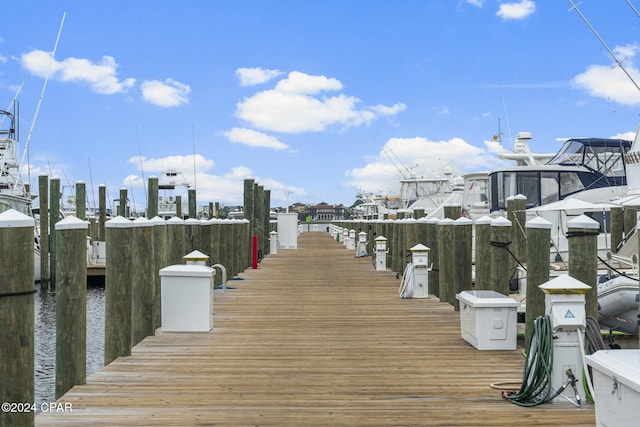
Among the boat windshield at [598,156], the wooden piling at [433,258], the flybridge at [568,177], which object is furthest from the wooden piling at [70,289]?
the boat windshield at [598,156]

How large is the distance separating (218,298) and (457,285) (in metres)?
4.70

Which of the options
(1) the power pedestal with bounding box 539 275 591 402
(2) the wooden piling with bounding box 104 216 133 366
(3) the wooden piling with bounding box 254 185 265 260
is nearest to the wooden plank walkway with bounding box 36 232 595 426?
(1) the power pedestal with bounding box 539 275 591 402

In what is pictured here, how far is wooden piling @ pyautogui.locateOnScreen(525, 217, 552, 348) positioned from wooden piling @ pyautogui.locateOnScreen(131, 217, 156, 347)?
4277 mm

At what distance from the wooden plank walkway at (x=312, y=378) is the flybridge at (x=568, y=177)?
1462 centimetres

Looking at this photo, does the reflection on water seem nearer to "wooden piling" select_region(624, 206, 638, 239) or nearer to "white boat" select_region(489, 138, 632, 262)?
"wooden piling" select_region(624, 206, 638, 239)

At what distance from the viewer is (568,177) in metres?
24.7

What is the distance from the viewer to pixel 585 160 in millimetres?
25469

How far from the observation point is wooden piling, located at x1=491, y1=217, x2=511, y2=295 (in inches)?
351

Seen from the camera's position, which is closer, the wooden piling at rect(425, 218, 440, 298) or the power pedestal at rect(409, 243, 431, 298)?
the power pedestal at rect(409, 243, 431, 298)

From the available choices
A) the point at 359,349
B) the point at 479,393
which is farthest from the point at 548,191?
the point at 479,393

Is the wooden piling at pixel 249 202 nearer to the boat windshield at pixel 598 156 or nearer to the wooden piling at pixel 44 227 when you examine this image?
the wooden piling at pixel 44 227

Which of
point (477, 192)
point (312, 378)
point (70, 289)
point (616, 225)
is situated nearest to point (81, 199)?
point (477, 192)

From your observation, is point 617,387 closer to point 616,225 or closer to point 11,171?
point 616,225

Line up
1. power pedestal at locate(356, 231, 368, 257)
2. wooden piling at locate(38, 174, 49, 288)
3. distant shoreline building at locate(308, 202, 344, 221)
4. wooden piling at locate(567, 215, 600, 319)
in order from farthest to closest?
distant shoreline building at locate(308, 202, 344, 221) < wooden piling at locate(38, 174, 49, 288) < power pedestal at locate(356, 231, 368, 257) < wooden piling at locate(567, 215, 600, 319)
